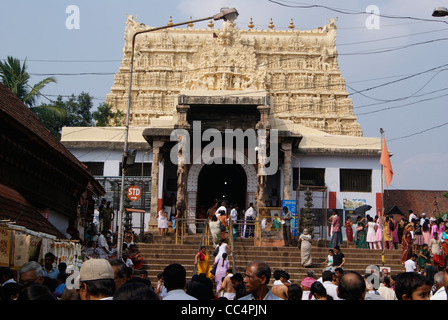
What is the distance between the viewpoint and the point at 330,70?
48.9m

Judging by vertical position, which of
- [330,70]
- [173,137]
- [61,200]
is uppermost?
[330,70]

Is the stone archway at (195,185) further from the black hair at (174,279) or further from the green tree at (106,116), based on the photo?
the black hair at (174,279)

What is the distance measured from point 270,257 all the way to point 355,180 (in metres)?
11.4

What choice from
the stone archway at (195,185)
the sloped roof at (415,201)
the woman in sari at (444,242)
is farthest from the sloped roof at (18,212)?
the sloped roof at (415,201)

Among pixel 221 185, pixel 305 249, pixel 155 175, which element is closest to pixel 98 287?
pixel 305 249

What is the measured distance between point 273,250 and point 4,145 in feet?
32.8

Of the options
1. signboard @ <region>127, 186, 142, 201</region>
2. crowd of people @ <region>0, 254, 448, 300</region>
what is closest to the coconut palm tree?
signboard @ <region>127, 186, 142, 201</region>

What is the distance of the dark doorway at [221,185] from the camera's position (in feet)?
103

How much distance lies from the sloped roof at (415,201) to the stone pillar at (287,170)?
8.80 m

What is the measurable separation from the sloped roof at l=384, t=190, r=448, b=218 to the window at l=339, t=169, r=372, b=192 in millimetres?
5127

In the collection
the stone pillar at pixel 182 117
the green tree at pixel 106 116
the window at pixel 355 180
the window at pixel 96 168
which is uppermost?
the green tree at pixel 106 116
